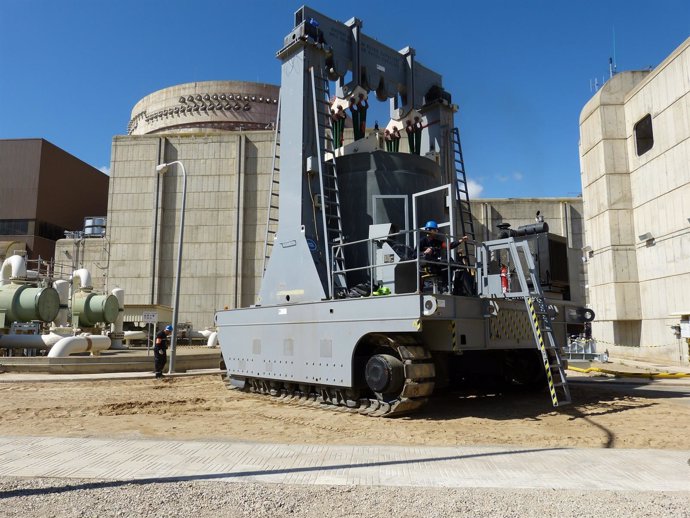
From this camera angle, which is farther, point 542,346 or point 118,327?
point 118,327

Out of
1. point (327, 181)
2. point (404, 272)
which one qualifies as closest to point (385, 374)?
point (404, 272)

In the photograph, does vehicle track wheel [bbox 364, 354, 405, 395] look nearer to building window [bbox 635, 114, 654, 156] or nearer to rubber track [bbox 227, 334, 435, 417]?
rubber track [bbox 227, 334, 435, 417]

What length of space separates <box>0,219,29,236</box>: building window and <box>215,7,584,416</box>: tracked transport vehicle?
141 feet

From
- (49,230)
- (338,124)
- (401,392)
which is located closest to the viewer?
(401,392)

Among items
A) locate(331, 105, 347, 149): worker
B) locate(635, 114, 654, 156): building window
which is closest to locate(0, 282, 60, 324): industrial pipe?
locate(331, 105, 347, 149): worker

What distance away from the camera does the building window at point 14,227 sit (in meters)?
46.4

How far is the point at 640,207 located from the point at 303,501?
81.2ft

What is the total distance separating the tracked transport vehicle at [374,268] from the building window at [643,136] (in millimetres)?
16557

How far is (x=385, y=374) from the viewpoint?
7.79 metres

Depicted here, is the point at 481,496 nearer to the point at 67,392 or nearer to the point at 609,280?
the point at 67,392

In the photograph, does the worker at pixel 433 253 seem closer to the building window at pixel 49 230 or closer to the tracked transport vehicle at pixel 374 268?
the tracked transport vehicle at pixel 374 268

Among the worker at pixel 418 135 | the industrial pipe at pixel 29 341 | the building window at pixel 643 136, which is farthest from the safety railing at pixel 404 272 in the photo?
the building window at pixel 643 136

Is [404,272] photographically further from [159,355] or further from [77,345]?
[77,345]

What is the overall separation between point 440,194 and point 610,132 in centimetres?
1821
